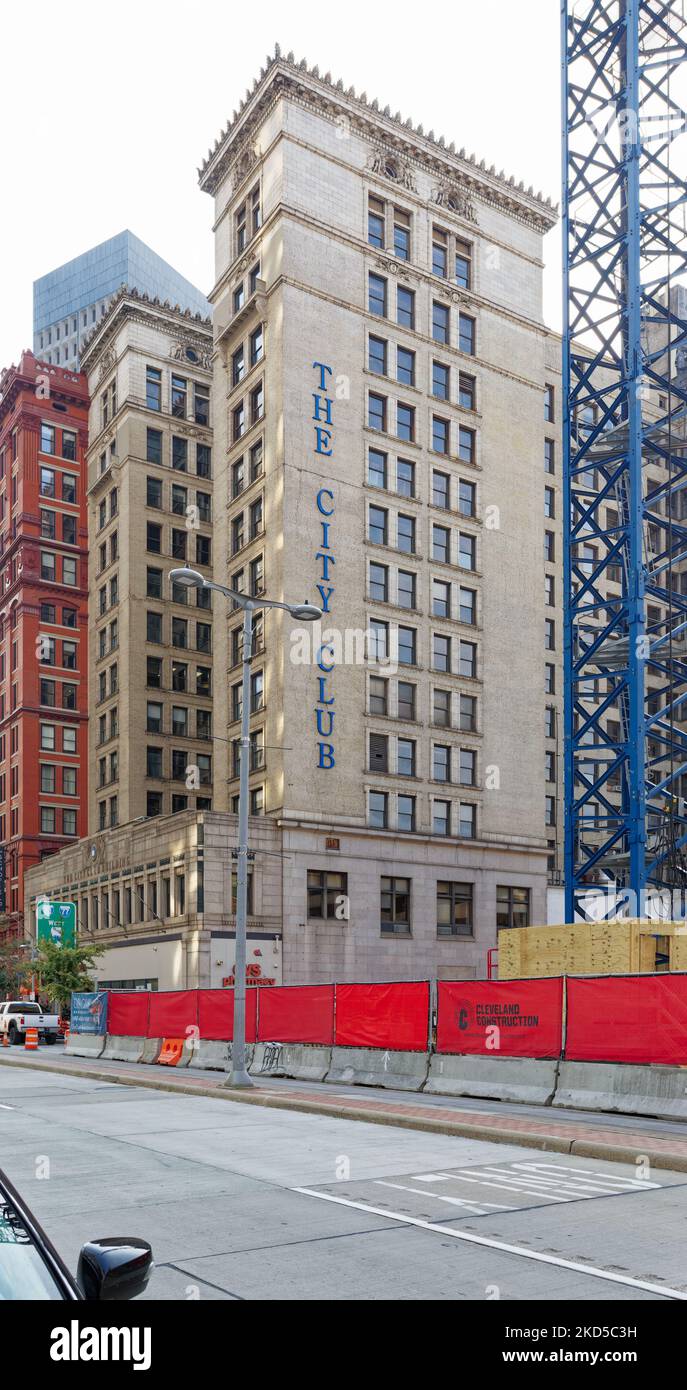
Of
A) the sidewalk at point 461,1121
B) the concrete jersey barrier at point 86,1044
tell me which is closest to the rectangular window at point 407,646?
the concrete jersey barrier at point 86,1044

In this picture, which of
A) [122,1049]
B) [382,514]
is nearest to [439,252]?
[382,514]

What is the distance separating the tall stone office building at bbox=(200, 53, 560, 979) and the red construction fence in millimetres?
23842

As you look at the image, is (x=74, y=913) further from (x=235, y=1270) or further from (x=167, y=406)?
(x=235, y=1270)

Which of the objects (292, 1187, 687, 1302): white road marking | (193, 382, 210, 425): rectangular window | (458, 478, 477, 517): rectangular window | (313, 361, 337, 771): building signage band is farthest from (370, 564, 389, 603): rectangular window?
(292, 1187, 687, 1302): white road marking

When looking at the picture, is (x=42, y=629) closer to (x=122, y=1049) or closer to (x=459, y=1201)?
(x=122, y=1049)

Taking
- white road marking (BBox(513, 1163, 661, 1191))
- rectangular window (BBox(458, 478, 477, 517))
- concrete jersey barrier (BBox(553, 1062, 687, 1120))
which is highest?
rectangular window (BBox(458, 478, 477, 517))

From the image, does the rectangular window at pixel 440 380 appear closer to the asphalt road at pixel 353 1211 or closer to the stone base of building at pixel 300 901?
the stone base of building at pixel 300 901

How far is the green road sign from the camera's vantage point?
6025 centimetres

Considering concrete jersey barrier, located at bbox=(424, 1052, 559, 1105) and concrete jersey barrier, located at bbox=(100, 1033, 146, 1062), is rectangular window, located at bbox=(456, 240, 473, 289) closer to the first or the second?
concrete jersey barrier, located at bbox=(100, 1033, 146, 1062)

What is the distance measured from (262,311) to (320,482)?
8.62 m
